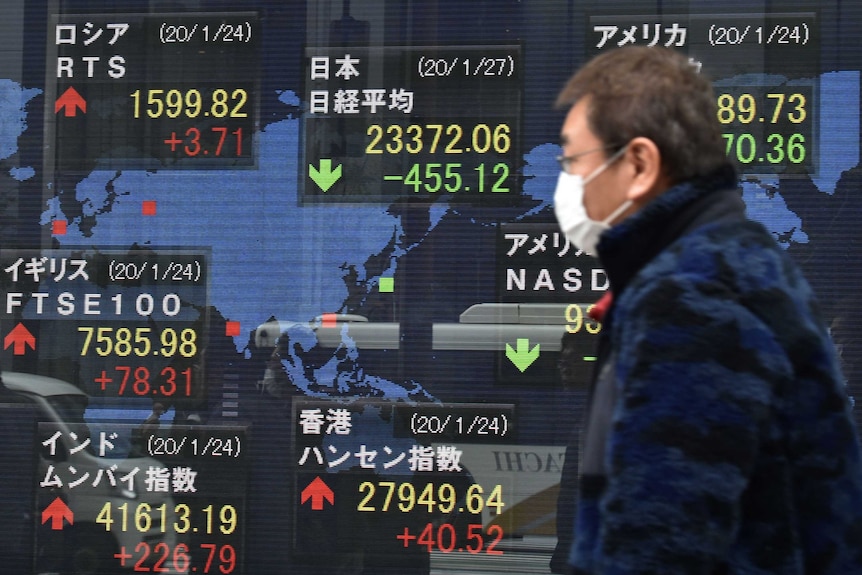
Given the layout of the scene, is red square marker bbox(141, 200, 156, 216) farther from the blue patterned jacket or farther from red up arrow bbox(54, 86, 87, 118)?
the blue patterned jacket

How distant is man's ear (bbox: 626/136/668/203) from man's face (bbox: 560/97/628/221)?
1.0 inches

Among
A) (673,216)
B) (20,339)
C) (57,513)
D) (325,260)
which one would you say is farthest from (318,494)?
(673,216)

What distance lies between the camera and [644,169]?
1.66m

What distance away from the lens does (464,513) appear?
13.4 ft

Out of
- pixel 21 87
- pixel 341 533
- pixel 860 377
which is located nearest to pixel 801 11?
pixel 860 377

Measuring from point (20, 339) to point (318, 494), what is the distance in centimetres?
125

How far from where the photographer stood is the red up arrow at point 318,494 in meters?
4.13

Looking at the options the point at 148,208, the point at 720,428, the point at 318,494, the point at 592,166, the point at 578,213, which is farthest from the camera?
the point at 148,208

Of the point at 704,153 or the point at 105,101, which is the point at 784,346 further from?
the point at 105,101

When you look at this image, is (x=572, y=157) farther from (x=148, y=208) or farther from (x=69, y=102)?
(x=69, y=102)

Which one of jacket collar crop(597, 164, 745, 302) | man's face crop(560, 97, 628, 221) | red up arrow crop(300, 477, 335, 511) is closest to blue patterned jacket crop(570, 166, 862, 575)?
jacket collar crop(597, 164, 745, 302)

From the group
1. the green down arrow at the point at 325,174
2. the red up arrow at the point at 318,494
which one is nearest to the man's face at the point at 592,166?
the green down arrow at the point at 325,174

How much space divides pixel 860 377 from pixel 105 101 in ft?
9.40

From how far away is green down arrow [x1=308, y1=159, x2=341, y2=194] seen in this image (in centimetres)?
416
